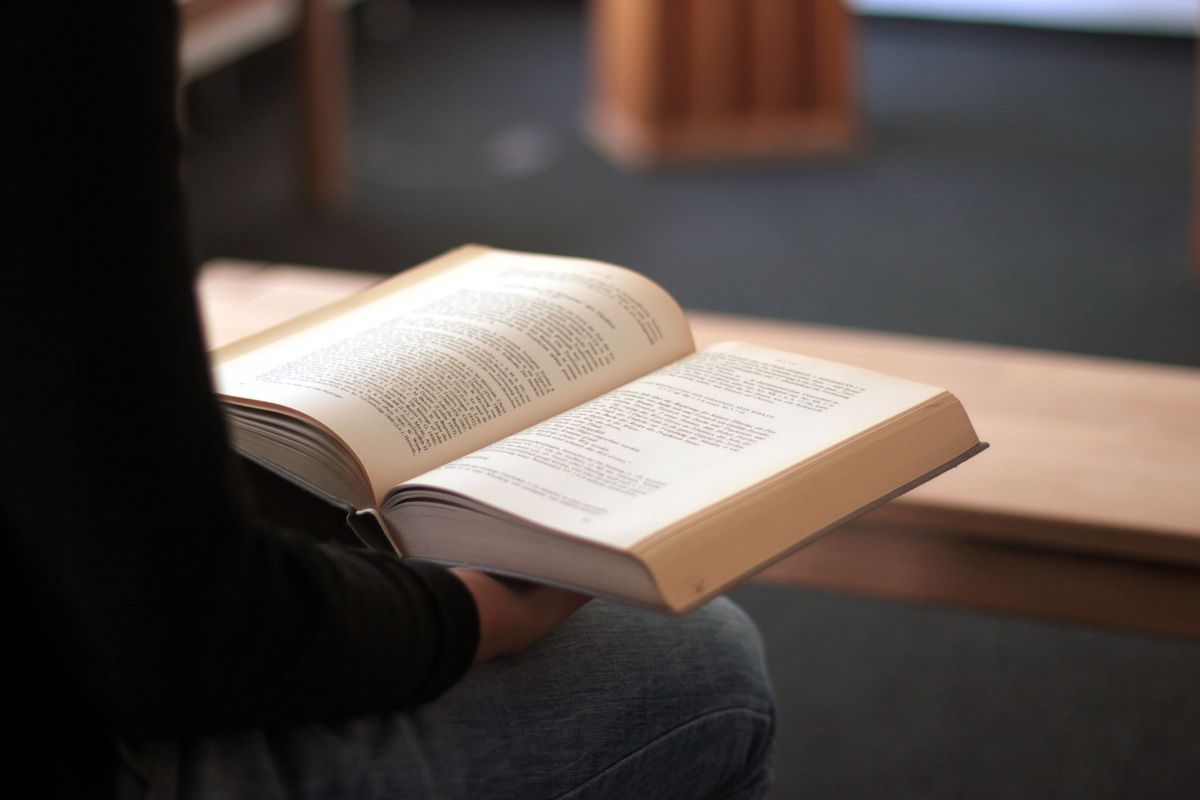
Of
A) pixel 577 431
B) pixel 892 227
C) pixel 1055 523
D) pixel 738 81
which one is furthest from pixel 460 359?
pixel 738 81

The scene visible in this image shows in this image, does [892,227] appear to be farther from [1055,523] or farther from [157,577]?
[157,577]

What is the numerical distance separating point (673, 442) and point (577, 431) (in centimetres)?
5

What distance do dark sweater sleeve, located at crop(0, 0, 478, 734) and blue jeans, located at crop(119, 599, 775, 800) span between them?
0.13 feet

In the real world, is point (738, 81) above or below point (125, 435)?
below

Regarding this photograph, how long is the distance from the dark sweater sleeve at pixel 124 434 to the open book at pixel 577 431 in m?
0.10

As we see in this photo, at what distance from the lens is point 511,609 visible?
2.00 ft

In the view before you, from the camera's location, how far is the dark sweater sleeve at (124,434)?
443 millimetres

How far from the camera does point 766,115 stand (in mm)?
3072

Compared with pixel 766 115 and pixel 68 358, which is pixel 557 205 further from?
pixel 68 358

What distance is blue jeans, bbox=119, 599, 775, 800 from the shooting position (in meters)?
0.55

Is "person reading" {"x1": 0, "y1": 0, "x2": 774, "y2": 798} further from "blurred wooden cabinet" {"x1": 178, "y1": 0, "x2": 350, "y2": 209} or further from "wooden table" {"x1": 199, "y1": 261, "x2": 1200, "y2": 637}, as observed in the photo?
"blurred wooden cabinet" {"x1": 178, "y1": 0, "x2": 350, "y2": 209}

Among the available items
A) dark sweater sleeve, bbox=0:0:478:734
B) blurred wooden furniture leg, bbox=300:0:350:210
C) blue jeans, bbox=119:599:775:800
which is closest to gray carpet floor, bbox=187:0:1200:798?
blurred wooden furniture leg, bbox=300:0:350:210

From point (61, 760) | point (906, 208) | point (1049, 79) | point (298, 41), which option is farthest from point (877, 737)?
point (1049, 79)

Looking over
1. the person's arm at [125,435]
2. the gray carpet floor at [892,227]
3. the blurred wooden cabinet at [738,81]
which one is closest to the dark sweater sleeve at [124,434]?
the person's arm at [125,435]
